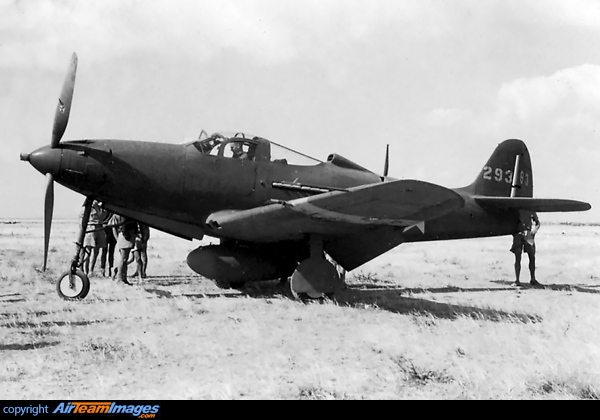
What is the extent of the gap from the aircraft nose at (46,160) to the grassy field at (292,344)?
184 cm

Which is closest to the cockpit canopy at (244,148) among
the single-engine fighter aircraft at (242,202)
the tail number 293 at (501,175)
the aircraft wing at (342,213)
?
the single-engine fighter aircraft at (242,202)

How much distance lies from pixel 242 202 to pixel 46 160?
2.74 m

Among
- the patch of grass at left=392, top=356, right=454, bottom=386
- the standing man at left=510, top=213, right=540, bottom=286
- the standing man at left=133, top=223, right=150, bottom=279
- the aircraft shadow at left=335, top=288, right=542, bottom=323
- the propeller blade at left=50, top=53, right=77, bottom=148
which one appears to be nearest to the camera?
the patch of grass at left=392, top=356, right=454, bottom=386

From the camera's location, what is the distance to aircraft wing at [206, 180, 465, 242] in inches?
226

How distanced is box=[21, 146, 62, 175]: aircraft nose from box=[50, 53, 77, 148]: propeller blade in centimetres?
11

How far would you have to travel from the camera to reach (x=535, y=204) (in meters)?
9.29

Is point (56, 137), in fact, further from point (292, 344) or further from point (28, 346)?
point (292, 344)

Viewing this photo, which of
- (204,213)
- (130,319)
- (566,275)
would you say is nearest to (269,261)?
(204,213)

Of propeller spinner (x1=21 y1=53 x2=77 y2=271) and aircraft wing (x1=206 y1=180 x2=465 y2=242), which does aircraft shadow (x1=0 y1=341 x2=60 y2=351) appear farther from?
aircraft wing (x1=206 y1=180 x2=465 y2=242)

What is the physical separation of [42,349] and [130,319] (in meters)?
1.53

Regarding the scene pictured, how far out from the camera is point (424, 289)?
9570 millimetres
